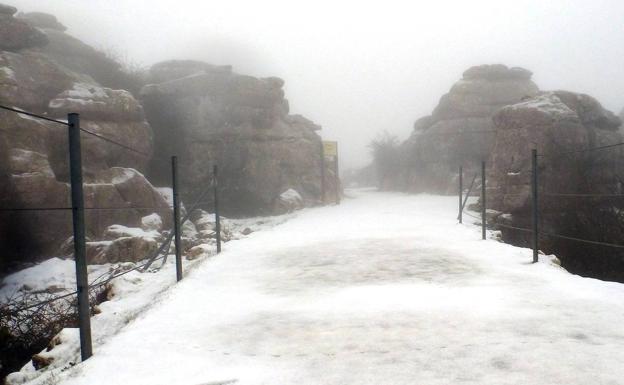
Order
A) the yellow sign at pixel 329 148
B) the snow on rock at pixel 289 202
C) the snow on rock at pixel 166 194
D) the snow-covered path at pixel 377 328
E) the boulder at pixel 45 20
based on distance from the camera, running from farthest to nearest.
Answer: the boulder at pixel 45 20 < the yellow sign at pixel 329 148 < the snow on rock at pixel 289 202 < the snow on rock at pixel 166 194 < the snow-covered path at pixel 377 328

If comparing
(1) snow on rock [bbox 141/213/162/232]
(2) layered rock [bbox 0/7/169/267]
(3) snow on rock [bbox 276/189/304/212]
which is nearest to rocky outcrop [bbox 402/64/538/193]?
(3) snow on rock [bbox 276/189/304/212]

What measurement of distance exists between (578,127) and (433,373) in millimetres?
17226

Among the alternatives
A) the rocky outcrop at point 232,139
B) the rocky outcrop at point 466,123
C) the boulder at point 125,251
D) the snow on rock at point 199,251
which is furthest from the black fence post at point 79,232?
the rocky outcrop at point 466,123

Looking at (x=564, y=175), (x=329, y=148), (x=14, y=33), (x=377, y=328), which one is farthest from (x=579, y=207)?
(x=14, y=33)

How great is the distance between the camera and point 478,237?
33.8ft

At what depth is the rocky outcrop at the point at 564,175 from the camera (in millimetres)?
15438

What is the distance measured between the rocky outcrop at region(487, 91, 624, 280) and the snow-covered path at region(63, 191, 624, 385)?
9.82 meters

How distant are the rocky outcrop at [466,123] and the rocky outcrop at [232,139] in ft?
31.0

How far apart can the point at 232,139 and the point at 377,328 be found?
20.0 meters

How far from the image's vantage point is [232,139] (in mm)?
23125

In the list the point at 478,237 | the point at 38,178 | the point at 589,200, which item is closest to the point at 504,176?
the point at 589,200

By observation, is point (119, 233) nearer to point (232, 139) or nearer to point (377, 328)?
point (232, 139)

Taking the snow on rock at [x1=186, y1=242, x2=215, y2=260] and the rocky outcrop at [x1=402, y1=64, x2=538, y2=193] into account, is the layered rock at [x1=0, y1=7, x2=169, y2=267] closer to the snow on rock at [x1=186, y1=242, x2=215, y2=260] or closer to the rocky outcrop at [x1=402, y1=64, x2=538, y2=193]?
the snow on rock at [x1=186, y1=242, x2=215, y2=260]

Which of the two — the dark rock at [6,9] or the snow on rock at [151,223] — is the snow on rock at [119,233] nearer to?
the snow on rock at [151,223]
